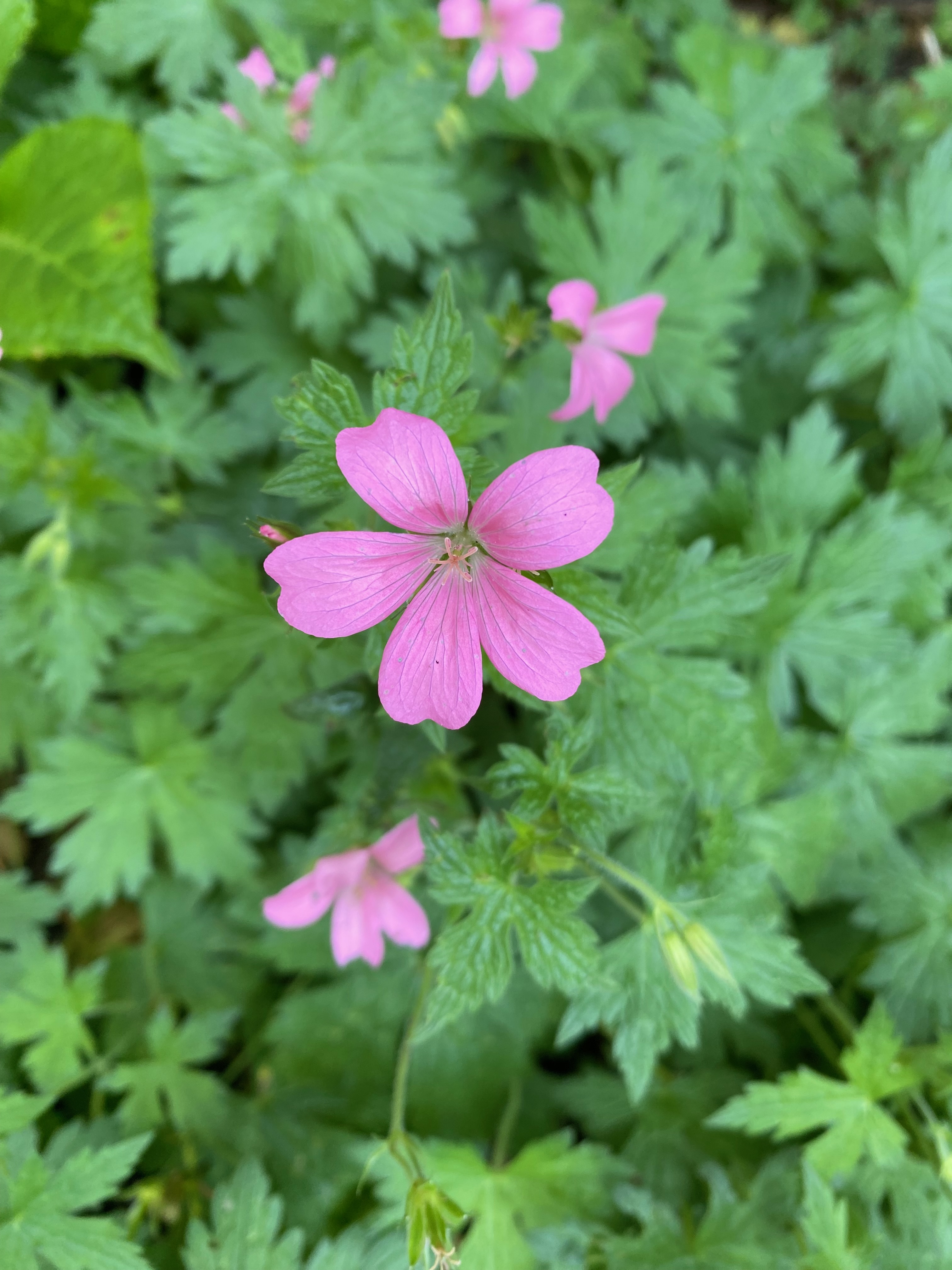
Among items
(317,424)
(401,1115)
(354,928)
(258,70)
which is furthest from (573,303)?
(401,1115)

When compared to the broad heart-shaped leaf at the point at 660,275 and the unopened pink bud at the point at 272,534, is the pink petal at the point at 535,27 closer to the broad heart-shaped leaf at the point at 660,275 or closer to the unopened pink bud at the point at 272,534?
the broad heart-shaped leaf at the point at 660,275

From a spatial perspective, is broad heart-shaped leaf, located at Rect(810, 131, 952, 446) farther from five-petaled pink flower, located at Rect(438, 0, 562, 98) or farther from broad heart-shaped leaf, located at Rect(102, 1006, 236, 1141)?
broad heart-shaped leaf, located at Rect(102, 1006, 236, 1141)

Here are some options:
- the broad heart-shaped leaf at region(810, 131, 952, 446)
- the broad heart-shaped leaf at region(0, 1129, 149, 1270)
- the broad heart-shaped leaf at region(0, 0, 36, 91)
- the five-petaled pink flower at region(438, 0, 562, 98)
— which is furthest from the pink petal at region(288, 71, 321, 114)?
the broad heart-shaped leaf at region(0, 1129, 149, 1270)

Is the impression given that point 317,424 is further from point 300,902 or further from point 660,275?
point 660,275

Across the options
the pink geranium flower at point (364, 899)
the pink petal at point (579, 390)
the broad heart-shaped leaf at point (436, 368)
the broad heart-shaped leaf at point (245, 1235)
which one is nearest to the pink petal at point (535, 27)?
the pink petal at point (579, 390)

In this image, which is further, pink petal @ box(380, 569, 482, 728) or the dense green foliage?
the dense green foliage
